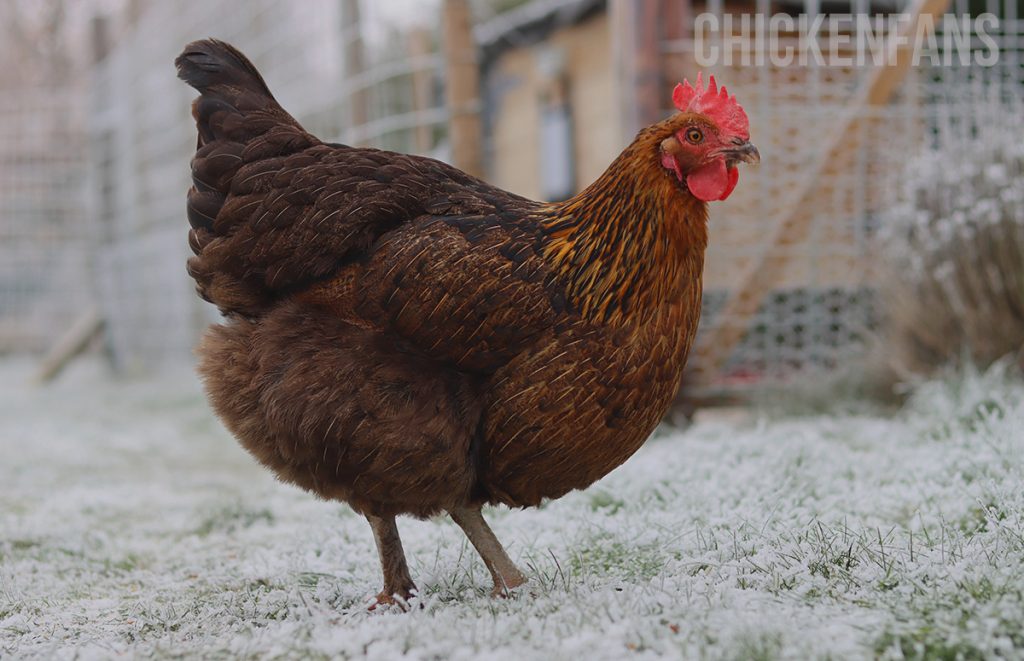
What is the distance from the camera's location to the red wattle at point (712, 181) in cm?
287

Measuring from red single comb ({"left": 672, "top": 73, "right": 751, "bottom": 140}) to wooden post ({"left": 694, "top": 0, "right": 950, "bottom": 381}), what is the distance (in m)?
3.14

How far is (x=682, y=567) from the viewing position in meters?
2.99

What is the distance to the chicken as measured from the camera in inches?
109

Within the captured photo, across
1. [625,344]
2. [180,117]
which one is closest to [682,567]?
[625,344]

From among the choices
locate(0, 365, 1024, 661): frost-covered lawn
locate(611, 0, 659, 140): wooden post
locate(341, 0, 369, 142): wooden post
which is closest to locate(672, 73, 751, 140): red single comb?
locate(0, 365, 1024, 661): frost-covered lawn

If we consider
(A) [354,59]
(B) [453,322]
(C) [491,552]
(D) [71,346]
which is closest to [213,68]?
(B) [453,322]

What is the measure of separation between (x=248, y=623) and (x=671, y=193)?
1.75 metres

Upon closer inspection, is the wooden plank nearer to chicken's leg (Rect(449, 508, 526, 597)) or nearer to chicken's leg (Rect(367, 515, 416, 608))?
chicken's leg (Rect(367, 515, 416, 608))

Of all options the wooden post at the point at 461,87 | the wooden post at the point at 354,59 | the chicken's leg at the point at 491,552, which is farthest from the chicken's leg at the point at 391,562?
the wooden post at the point at 354,59

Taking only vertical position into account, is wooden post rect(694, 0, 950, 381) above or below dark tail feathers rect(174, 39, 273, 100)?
below

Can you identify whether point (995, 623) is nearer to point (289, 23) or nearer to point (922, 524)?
point (922, 524)

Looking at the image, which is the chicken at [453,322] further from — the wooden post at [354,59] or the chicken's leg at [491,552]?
the wooden post at [354,59]

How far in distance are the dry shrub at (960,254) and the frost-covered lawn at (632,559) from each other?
558 millimetres

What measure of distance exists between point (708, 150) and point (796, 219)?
3.44 meters
